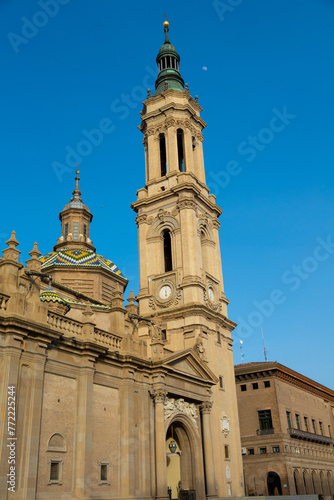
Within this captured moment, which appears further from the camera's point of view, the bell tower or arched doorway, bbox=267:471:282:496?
arched doorway, bbox=267:471:282:496

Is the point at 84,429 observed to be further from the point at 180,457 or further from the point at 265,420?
the point at 265,420

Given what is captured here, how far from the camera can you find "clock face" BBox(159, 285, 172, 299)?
39.5 meters

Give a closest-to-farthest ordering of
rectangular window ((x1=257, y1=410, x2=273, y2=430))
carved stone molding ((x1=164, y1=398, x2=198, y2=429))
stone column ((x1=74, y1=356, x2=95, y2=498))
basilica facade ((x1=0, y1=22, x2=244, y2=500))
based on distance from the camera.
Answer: basilica facade ((x1=0, y1=22, x2=244, y2=500)) < stone column ((x1=74, y1=356, x2=95, y2=498)) < carved stone molding ((x1=164, y1=398, x2=198, y2=429)) < rectangular window ((x1=257, y1=410, x2=273, y2=430))

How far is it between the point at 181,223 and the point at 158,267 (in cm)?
393

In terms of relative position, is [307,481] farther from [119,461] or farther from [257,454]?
[119,461]

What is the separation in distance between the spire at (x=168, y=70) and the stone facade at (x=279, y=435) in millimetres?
29867

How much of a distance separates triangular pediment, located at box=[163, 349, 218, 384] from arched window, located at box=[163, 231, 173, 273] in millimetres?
9999

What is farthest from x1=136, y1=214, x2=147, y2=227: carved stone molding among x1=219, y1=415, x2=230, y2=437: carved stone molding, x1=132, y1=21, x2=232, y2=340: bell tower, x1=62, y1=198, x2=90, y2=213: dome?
x1=219, y1=415, x2=230, y2=437: carved stone molding

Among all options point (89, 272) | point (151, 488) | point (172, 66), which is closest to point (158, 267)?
point (89, 272)

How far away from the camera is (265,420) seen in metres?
53.5

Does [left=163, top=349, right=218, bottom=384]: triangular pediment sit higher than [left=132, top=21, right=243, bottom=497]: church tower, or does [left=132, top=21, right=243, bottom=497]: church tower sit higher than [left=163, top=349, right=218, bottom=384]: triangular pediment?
[left=132, top=21, right=243, bottom=497]: church tower

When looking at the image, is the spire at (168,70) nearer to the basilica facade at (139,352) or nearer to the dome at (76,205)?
the basilica facade at (139,352)

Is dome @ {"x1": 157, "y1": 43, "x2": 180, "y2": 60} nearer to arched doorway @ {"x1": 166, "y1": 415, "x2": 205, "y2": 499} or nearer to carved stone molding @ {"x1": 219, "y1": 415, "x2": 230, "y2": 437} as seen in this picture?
carved stone molding @ {"x1": 219, "y1": 415, "x2": 230, "y2": 437}

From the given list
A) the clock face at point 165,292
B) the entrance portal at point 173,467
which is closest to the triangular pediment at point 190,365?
the entrance portal at point 173,467
